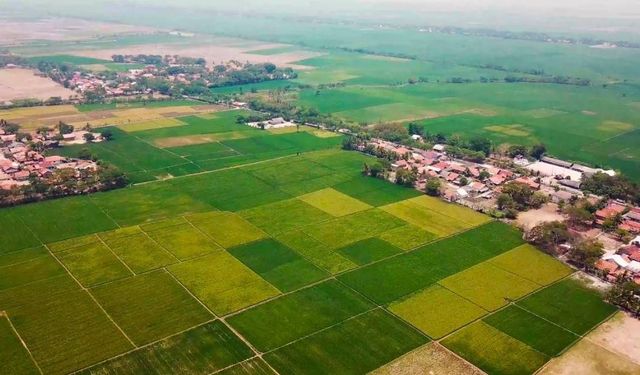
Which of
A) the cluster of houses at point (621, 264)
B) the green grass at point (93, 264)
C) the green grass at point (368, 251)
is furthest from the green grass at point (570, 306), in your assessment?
the green grass at point (93, 264)

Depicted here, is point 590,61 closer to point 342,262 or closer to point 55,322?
point 342,262

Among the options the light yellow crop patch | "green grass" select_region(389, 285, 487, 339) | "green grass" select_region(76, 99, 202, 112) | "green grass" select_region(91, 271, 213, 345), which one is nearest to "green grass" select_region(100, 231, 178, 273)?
"green grass" select_region(91, 271, 213, 345)

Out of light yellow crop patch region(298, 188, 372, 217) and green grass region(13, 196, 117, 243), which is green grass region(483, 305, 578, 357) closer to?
light yellow crop patch region(298, 188, 372, 217)

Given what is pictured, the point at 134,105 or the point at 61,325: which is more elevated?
the point at 61,325

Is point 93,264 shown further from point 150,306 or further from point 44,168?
point 44,168

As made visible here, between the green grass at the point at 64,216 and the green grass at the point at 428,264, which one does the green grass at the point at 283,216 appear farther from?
the green grass at the point at 64,216

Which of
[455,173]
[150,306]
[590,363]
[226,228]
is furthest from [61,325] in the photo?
[455,173]

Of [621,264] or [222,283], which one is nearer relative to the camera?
[222,283]
